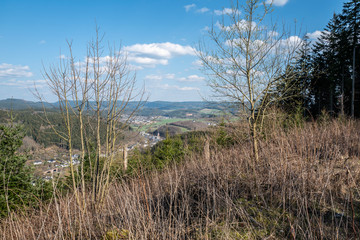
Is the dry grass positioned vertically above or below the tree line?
below

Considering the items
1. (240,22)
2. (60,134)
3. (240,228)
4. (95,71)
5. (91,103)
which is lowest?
(240,228)

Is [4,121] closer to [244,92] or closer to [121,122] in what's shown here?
[121,122]

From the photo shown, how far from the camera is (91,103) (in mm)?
4762

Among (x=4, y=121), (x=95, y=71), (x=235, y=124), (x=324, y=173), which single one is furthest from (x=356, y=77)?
(x=4, y=121)

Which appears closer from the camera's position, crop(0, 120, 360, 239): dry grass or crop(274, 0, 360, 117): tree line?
crop(0, 120, 360, 239): dry grass

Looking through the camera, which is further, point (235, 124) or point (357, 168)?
point (235, 124)

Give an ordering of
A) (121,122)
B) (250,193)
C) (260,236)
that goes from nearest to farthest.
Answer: (260,236) < (250,193) < (121,122)

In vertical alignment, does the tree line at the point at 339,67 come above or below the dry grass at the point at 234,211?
above

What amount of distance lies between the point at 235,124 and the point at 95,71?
3.53 m

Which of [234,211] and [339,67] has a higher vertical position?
[339,67]

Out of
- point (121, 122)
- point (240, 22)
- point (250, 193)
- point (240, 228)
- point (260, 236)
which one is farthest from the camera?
point (121, 122)

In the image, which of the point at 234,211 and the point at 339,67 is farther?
the point at 339,67

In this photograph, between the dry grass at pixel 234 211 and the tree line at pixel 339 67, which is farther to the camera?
the tree line at pixel 339 67

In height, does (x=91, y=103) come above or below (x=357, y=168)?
above
